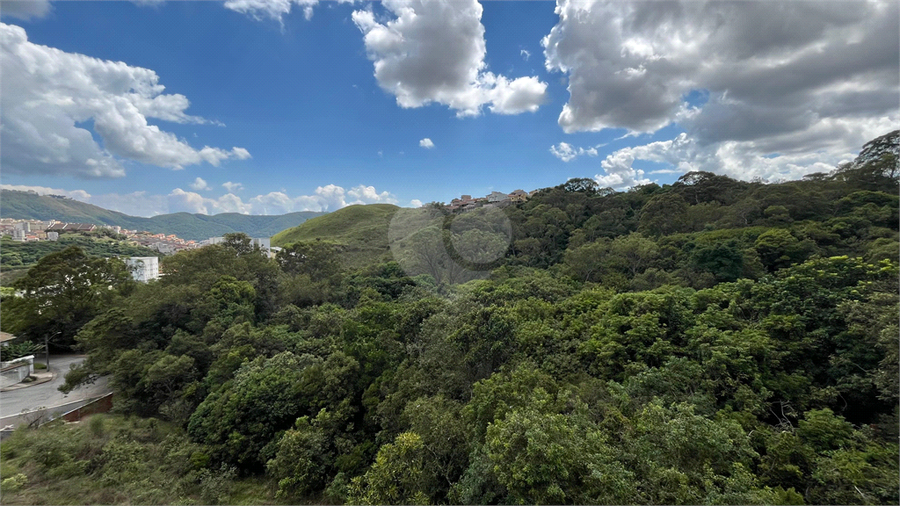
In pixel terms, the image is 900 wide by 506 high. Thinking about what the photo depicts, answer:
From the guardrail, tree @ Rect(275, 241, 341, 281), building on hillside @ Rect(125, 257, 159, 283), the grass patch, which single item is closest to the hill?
building on hillside @ Rect(125, 257, 159, 283)

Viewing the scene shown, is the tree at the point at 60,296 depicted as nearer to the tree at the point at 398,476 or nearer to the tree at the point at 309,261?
the tree at the point at 309,261

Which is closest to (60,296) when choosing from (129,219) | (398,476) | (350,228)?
(398,476)

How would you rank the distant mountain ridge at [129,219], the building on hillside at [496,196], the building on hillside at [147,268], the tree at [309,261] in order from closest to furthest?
the tree at [309,261] < the building on hillside at [147,268] < the building on hillside at [496,196] < the distant mountain ridge at [129,219]

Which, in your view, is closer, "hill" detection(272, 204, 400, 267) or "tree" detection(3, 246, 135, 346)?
"tree" detection(3, 246, 135, 346)

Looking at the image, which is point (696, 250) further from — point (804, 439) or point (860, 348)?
point (804, 439)

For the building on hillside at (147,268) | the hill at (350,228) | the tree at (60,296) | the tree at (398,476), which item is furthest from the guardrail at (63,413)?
the building on hillside at (147,268)

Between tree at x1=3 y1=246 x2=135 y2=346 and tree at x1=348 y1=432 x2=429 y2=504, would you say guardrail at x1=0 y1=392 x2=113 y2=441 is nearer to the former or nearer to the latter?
tree at x1=3 y1=246 x2=135 y2=346

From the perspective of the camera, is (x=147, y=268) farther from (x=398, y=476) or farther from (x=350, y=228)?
(x=398, y=476)
